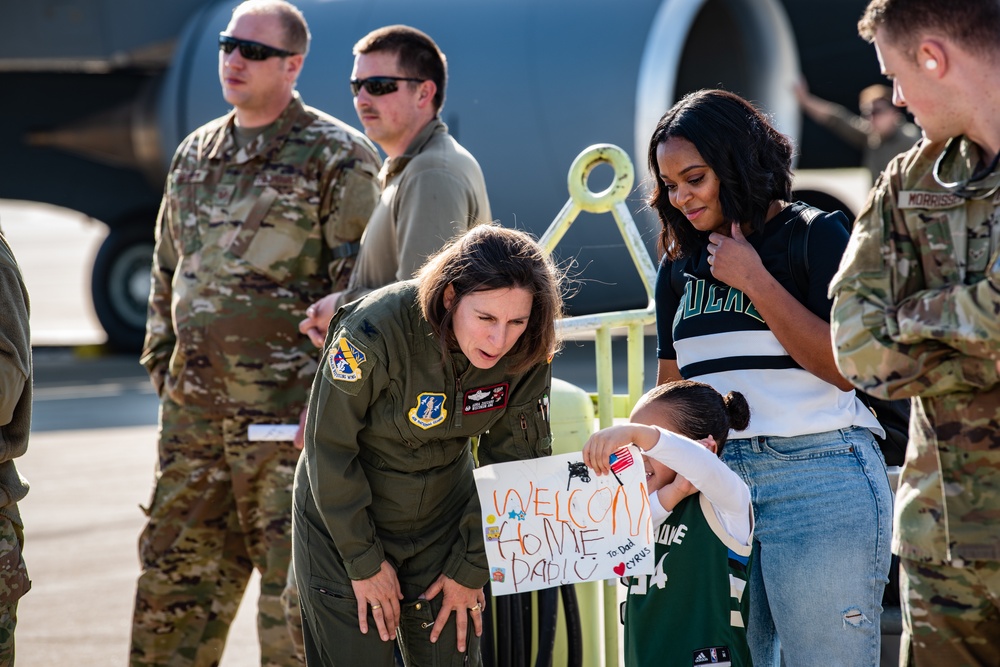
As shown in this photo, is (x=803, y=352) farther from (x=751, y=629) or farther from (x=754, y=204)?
(x=751, y=629)

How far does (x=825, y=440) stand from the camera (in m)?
2.67

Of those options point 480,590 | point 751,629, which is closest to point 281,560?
point 480,590

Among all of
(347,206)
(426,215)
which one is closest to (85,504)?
(347,206)

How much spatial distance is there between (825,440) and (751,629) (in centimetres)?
48

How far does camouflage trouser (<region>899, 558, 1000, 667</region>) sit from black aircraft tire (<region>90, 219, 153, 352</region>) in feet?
34.2

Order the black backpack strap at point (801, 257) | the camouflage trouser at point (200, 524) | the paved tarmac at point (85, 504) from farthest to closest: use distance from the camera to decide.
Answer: the paved tarmac at point (85, 504)
the camouflage trouser at point (200, 524)
the black backpack strap at point (801, 257)

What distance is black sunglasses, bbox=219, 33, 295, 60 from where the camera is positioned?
3.96m

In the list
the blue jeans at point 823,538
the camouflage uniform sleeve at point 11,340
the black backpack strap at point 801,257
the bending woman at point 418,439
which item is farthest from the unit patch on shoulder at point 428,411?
the camouflage uniform sleeve at point 11,340

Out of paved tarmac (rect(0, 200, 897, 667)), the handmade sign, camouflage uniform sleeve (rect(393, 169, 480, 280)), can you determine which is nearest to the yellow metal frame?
camouflage uniform sleeve (rect(393, 169, 480, 280))

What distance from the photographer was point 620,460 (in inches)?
105

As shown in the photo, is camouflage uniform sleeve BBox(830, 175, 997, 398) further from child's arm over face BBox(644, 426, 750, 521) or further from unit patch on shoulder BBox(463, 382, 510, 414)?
unit patch on shoulder BBox(463, 382, 510, 414)

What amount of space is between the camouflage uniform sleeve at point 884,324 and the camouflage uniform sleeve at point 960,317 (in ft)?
0.10

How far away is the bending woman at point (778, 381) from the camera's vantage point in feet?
8.52

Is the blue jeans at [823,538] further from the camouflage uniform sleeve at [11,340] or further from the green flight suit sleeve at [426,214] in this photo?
the camouflage uniform sleeve at [11,340]
